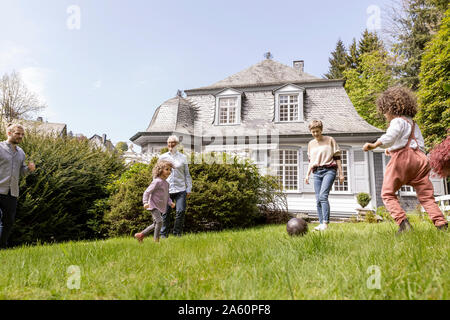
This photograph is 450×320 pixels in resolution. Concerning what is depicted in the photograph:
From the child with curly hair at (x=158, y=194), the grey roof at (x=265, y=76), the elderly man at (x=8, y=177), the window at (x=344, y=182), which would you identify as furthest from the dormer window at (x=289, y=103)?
the elderly man at (x=8, y=177)

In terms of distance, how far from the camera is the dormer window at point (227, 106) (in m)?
14.8

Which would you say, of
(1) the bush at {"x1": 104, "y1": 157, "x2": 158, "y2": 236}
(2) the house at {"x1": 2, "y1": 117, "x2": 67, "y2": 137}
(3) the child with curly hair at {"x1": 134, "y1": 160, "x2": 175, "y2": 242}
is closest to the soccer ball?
(3) the child with curly hair at {"x1": 134, "y1": 160, "x2": 175, "y2": 242}

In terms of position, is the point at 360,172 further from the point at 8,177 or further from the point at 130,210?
the point at 8,177

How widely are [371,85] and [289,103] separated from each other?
10934 millimetres

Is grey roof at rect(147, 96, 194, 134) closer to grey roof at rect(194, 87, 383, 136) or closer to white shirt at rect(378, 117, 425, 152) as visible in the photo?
grey roof at rect(194, 87, 383, 136)

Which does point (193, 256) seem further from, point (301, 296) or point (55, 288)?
point (301, 296)

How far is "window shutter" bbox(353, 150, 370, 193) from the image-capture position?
12.7 meters

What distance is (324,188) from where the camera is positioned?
4691mm

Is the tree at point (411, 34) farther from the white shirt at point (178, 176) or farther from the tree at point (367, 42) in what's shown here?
the white shirt at point (178, 176)

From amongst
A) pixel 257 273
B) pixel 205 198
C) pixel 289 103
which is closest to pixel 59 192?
pixel 205 198

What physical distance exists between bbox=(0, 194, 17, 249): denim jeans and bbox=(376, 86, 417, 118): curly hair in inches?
226

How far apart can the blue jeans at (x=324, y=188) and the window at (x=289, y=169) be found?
29.0 feet
